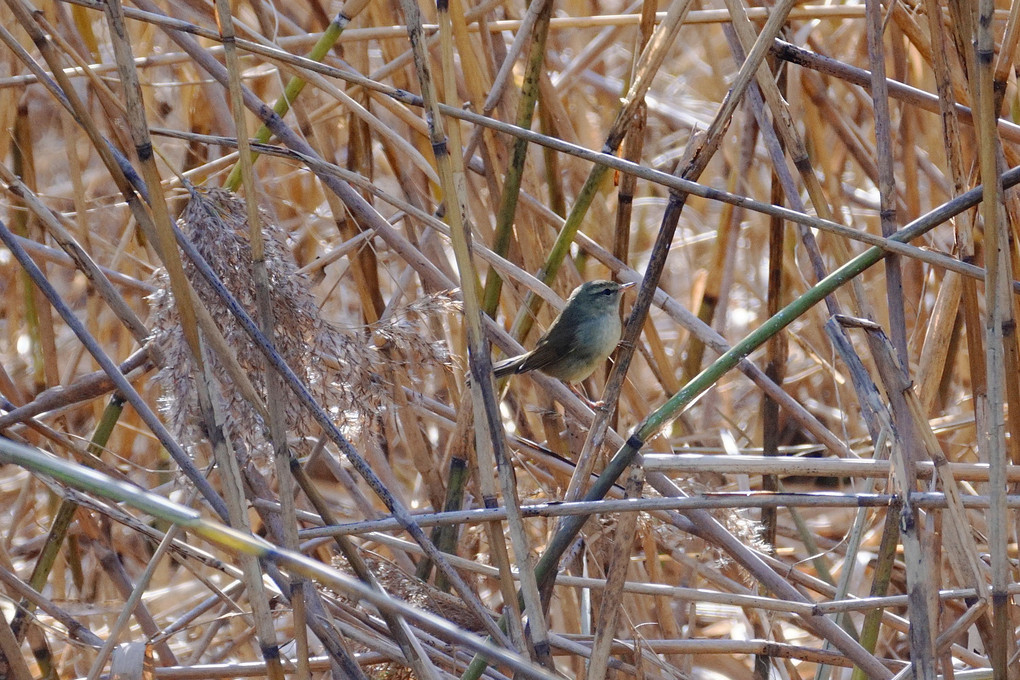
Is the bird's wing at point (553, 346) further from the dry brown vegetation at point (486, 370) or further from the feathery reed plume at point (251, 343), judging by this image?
the feathery reed plume at point (251, 343)

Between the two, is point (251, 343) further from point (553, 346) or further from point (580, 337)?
point (580, 337)

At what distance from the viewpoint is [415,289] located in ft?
11.0

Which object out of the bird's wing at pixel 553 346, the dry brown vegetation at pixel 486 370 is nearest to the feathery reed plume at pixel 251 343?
the dry brown vegetation at pixel 486 370

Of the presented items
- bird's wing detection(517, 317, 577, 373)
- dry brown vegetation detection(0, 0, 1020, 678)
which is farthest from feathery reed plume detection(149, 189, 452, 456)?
bird's wing detection(517, 317, 577, 373)

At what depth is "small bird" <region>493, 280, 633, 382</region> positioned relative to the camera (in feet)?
7.95

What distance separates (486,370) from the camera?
1653 mm

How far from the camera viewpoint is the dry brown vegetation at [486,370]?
1.62 metres

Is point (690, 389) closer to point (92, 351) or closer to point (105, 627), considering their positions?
point (92, 351)

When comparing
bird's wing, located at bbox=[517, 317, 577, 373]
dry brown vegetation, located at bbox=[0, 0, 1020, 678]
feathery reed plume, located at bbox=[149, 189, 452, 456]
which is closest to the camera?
dry brown vegetation, located at bbox=[0, 0, 1020, 678]

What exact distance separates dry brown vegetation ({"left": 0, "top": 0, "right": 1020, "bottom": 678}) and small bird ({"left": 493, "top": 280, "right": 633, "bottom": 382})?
0.09 metres

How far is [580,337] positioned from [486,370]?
995 mm

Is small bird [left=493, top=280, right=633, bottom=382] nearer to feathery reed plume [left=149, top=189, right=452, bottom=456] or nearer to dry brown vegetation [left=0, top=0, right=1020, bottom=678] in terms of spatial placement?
dry brown vegetation [left=0, top=0, right=1020, bottom=678]

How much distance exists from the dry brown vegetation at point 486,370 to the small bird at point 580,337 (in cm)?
9

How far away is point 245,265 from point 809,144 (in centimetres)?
244
